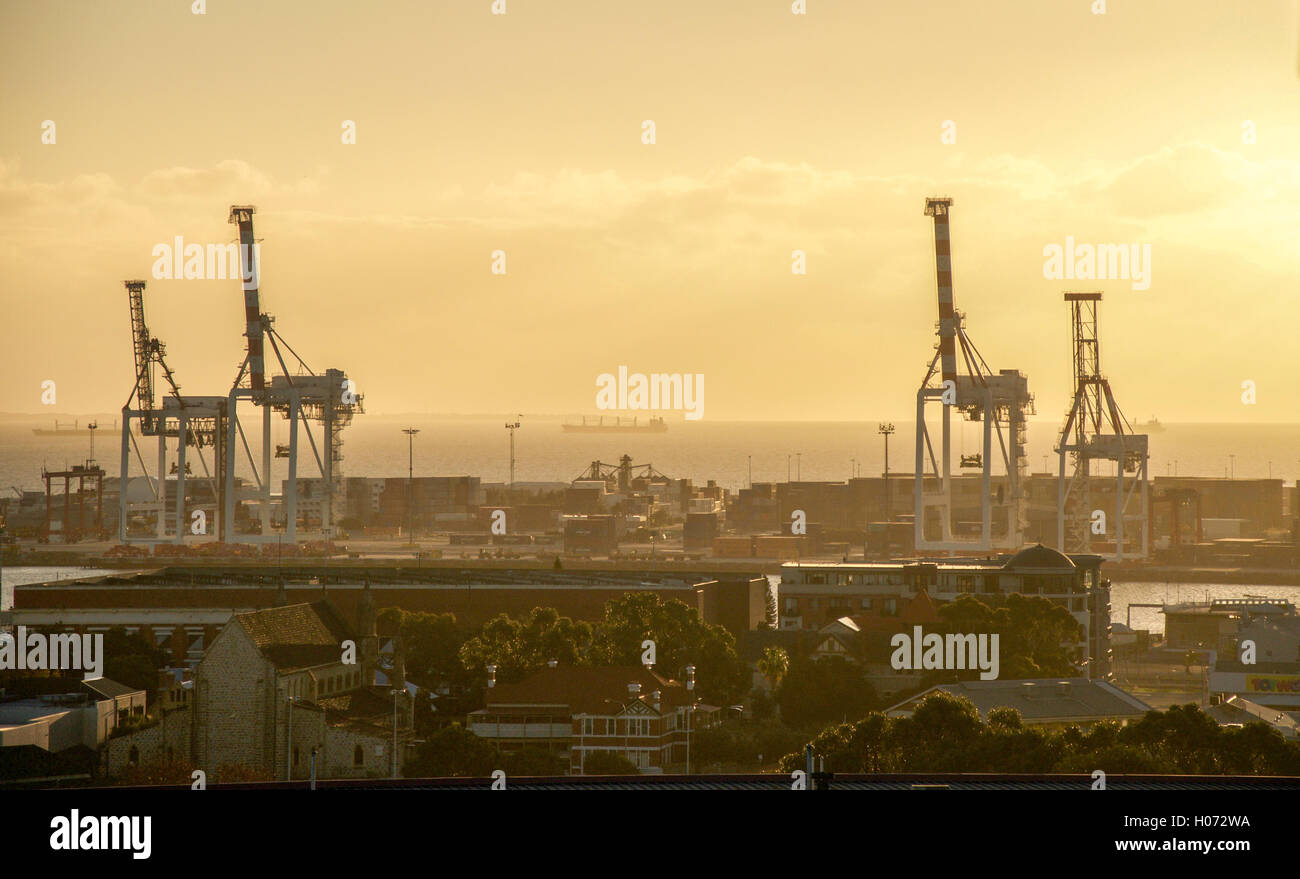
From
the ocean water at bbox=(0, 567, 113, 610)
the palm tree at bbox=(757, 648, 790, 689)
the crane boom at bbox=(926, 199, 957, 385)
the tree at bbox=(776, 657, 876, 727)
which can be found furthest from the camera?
the ocean water at bbox=(0, 567, 113, 610)

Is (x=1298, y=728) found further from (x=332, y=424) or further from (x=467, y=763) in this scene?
(x=332, y=424)

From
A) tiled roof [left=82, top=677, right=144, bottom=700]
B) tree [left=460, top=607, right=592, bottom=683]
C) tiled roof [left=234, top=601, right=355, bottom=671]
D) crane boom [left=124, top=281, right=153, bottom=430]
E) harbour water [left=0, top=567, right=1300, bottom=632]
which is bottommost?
harbour water [left=0, top=567, right=1300, bottom=632]

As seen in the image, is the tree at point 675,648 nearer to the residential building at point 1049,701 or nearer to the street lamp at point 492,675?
the street lamp at point 492,675

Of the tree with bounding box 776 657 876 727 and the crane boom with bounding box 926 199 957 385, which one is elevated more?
the crane boom with bounding box 926 199 957 385

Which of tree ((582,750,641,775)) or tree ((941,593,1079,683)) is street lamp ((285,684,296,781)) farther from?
tree ((941,593,1079,683))

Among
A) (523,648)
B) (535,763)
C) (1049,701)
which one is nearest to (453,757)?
(535,763)

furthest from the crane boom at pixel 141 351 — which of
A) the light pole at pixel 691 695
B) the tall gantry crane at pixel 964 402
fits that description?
the light pole at pixel 691 695

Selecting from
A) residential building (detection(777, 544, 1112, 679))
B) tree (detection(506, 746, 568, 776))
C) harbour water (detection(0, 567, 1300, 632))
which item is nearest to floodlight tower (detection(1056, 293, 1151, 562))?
harbour water (detection(0, 567, 1300, 632))
